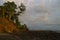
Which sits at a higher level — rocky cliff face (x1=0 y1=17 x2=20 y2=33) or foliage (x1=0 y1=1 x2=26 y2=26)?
foliage (x1=0 y1=1 x2=26 y2=26)

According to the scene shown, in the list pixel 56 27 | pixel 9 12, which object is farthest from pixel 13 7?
pixel 56 27

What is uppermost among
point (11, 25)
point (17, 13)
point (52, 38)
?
point (17, 13)

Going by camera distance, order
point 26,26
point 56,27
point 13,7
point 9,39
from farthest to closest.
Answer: point 26,26, point 13,7, point 56,27, point 9,39

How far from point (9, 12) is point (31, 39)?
1.64 meters

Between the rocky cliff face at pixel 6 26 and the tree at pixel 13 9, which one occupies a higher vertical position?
the tree at pixel 13 9

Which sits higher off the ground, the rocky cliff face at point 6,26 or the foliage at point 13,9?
the foliage at point 13,9

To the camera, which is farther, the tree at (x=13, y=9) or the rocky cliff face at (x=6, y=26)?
the tree at (x=13, y=9)

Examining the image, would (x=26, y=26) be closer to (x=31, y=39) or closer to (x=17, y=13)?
(x=17, y=13)

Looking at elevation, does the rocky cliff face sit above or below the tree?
below

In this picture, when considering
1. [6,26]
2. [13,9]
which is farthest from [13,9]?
[6,26]

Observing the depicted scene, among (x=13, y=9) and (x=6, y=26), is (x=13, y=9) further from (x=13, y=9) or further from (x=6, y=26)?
(x=6, y=26)

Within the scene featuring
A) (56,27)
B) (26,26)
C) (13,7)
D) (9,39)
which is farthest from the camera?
(26,26)

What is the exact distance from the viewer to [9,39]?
482 cm

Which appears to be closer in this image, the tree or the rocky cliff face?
the rocky cliff face
